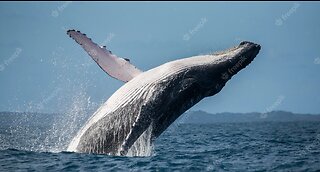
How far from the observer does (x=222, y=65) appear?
9.34 m

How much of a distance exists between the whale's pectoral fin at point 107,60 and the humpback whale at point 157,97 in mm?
363

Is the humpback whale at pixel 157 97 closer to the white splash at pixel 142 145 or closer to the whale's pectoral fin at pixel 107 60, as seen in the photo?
the white splash at pixel 142 145

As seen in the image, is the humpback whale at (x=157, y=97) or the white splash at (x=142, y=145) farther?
the white splash at (x=142, y=145)

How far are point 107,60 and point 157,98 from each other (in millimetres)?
1945

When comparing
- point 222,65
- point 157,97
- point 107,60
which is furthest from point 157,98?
point 107,60

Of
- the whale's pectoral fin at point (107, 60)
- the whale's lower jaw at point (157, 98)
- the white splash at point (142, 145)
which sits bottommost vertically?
the white splash at point (142, 145)

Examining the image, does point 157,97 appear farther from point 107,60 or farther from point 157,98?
point 107,60

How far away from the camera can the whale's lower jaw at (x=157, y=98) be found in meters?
9.16

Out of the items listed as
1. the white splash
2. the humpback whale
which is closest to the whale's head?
the humpback whale

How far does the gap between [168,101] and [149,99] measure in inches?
16.9

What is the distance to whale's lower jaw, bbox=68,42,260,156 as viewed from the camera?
9.16 meters

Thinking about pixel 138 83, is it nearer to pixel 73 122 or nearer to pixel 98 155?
pixel 98 155

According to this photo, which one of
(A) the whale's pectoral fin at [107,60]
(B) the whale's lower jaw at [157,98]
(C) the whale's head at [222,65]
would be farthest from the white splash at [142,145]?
(C) the whale's head at [222,65]

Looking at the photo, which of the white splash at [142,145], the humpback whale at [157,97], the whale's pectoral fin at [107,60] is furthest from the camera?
the whale's pectoral fin at [107,60]
